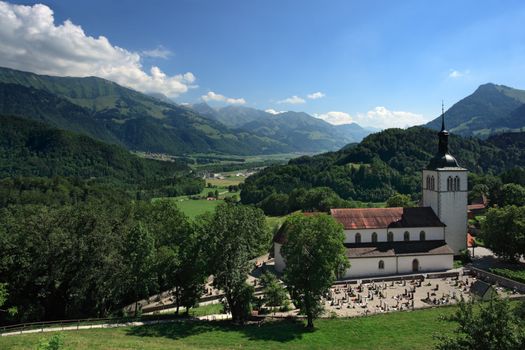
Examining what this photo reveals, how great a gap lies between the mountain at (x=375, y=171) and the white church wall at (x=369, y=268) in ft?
194

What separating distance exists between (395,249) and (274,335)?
2461 centimetres

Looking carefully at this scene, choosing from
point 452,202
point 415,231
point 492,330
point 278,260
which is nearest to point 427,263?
point 415,231

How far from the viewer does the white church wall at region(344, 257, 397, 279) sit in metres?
50.4

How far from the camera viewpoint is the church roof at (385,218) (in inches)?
2098

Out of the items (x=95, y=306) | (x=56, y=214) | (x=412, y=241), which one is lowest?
(x=95, y=306)

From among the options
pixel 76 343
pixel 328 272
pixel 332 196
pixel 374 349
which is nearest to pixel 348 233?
pixel 328 272

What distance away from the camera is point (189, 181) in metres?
197

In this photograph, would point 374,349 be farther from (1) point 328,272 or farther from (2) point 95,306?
(2) point 95,306

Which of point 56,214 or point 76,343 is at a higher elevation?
point 56,214

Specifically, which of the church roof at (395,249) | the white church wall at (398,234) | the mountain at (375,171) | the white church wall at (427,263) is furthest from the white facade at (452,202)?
the mountain at (375,171)

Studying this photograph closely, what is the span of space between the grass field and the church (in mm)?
13473

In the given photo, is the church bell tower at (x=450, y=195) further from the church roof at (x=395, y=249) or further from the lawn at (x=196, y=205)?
the lawn at (x=196, y=205)

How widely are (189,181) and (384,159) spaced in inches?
3387

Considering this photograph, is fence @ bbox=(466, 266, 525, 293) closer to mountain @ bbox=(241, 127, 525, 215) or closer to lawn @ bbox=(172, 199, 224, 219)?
mountain @ bbox=(241, 127, 525, 215)
